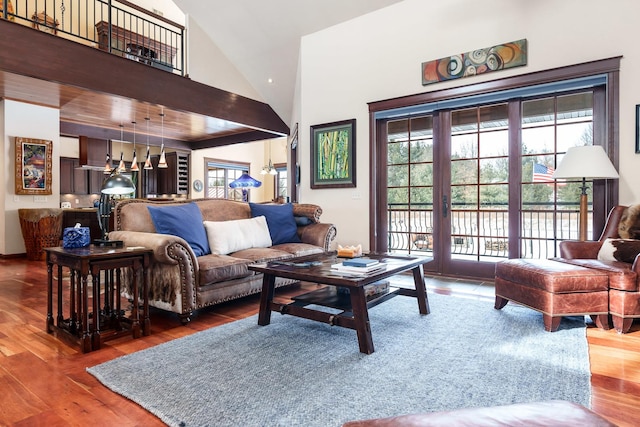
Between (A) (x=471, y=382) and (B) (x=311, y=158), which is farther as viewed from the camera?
(B) (x=311, y=158)

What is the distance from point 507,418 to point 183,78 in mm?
6376

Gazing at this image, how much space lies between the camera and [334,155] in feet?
17.9

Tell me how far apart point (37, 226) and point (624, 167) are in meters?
7.90

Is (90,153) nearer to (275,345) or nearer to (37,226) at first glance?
(37,226)

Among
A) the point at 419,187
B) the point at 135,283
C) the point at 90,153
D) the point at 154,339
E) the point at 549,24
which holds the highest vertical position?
the point at 549,24

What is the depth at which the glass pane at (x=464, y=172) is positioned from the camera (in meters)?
4.49

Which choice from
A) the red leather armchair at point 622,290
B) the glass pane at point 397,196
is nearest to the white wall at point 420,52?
the glass pane at point 397,196

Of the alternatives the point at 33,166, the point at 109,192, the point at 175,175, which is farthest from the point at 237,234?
the point at 175,175

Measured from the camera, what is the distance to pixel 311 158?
18.9 ft

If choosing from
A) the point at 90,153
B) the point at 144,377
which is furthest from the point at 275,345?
the point at 90,153

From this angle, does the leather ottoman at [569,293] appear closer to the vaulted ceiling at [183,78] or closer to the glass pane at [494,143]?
the glass pane at [494,143]

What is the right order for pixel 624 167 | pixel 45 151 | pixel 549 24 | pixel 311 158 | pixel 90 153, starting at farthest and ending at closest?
pixel 90 153
pixel 45 151
pixel 311 158
pixel 549 24
pixel 624 167

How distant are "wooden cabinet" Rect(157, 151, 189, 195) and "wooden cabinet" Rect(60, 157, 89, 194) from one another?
5.73ft

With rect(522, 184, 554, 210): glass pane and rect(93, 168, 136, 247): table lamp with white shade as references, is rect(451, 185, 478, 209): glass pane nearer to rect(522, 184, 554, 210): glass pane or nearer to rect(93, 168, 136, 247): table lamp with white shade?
rect(522, 184, 554, 210): glass pane
